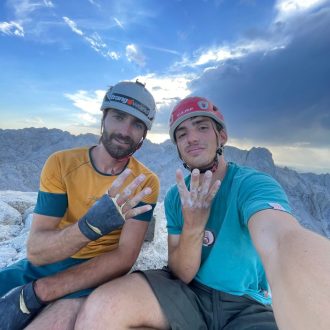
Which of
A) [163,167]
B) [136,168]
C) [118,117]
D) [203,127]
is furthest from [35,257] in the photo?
[163,167]

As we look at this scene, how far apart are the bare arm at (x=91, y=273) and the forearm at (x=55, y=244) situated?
0.24m

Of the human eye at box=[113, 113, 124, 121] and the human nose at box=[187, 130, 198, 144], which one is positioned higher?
the human eye at box=[113, 113, 124, 121]

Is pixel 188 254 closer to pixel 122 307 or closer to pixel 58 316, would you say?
pixel 122 307

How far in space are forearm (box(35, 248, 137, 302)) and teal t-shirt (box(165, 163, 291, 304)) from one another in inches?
37.7

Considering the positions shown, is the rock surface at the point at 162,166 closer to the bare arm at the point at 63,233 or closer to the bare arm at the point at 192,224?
the bare arm at the point at 63,233

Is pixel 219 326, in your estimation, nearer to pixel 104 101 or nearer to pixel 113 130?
pixel 113 130

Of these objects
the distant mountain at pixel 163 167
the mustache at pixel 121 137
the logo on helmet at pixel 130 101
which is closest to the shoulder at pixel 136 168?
the mustache at pixel 121 137

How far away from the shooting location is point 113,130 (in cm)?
425

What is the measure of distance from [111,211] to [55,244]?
2.80 feet

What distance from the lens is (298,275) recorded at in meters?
1.70

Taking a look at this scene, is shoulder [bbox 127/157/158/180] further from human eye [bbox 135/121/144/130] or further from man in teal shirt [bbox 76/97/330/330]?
man in teal shirt [bbox 76/97/330/330]

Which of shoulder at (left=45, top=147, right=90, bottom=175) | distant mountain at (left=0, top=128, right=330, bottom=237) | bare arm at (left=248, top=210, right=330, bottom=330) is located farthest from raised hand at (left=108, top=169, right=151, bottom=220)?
distant mountain at (left=0, top=128, right=330, bottom=237)

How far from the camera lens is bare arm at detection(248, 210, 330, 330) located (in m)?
1.57

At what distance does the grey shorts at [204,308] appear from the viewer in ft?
9.91
